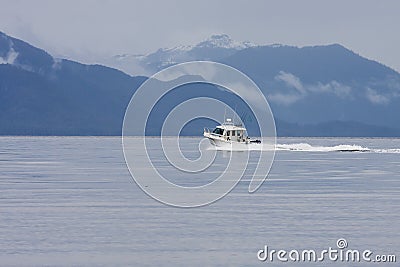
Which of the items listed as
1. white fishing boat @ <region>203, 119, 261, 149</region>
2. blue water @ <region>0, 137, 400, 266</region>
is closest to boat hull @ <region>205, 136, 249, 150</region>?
white fishing boat @ <region>203, 119, 261, 149</region>

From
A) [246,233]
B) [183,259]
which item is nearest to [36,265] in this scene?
[183,259]

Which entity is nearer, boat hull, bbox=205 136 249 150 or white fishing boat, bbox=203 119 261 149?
boat hull, bbox=205 136 249 150

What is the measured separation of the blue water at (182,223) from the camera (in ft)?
103

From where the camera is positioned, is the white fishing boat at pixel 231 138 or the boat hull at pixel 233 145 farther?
the white fishing boat at pixel 231 138

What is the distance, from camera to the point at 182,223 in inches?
1531

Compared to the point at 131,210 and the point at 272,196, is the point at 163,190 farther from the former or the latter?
the point at 131,210

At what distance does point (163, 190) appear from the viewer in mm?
53906

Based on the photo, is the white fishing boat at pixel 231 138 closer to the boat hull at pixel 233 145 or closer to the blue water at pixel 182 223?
the boat hull at pixel 233 145

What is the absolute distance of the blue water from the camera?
1238 inches

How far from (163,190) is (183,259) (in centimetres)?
2318

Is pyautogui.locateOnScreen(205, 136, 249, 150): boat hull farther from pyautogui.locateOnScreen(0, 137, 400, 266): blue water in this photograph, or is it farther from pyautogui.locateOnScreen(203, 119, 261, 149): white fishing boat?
pyautogui.locateOnScreen(0, 137, 400, 266): blue water

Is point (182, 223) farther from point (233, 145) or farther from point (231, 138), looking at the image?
point (231, 138)

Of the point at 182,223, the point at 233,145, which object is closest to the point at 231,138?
the point at 233,145

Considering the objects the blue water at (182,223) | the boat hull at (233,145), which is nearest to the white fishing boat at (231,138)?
the boat hull at (233,145)
